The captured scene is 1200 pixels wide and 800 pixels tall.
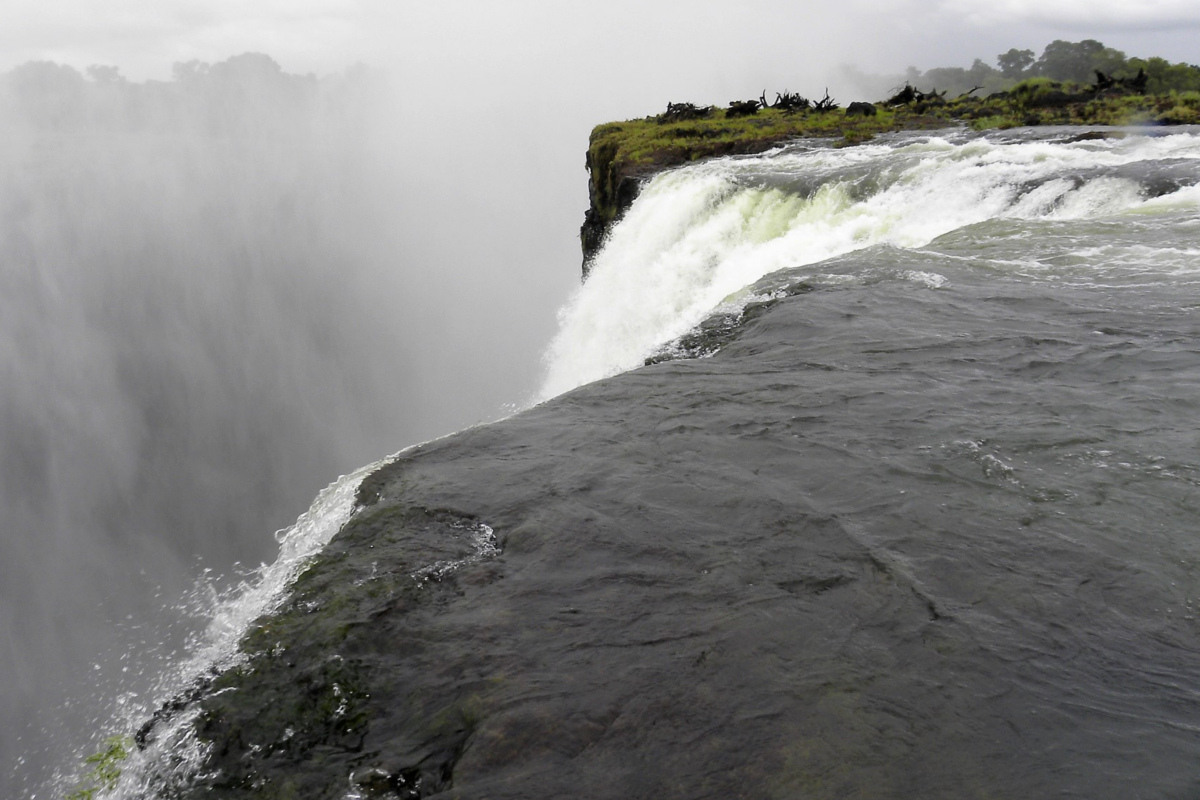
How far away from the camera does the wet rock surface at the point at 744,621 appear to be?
316 cm

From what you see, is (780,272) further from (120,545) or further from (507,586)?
(120,545)

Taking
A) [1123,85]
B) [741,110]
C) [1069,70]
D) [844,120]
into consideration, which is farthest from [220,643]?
[1069,70]

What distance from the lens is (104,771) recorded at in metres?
3.40

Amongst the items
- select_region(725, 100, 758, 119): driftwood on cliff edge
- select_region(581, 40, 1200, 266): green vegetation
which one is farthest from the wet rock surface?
select_region(725, 100, 758, 119): driftwood on cliff edge

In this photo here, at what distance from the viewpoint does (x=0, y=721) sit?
19.9 m

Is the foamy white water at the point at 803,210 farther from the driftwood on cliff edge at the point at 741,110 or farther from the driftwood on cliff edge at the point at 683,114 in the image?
the driftwood on cliff edge at the point at 683,114

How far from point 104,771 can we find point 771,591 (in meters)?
3.21

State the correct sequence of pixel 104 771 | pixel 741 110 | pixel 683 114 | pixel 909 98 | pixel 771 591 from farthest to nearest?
pixel 683 114 < pixel 741 110 < pixel 909 98 < pixel 771 591 < pixel 104 771

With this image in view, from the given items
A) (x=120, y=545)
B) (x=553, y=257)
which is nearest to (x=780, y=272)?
(x=120, y=545)

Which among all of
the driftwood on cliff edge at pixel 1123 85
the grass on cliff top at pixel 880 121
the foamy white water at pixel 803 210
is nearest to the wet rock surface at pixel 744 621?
the foamy white water at pixel 803 210

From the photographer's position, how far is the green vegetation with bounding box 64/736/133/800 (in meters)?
3.30

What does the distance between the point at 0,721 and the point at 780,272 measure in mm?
22156

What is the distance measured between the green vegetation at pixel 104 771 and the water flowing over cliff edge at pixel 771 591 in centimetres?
10

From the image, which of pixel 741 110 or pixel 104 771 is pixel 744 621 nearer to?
pixel 104 771
